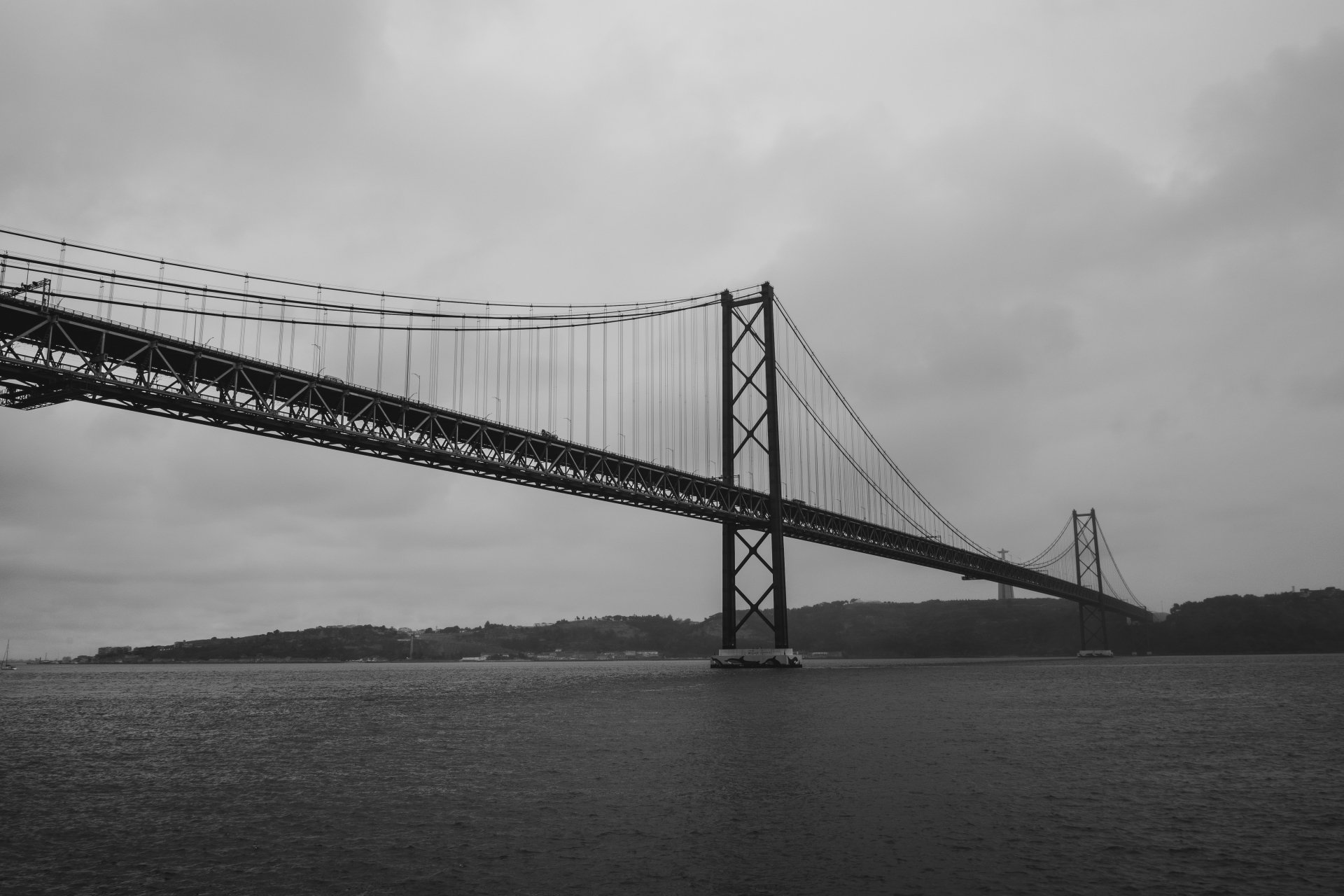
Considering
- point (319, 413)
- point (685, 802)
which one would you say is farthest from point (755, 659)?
point (685, 802)

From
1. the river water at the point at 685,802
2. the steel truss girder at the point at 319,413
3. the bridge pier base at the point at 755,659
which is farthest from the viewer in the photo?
the bridge pier base at the point at 755,659

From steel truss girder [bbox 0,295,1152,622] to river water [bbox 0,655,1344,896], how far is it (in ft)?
39.7

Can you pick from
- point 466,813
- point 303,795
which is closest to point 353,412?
point 303,795

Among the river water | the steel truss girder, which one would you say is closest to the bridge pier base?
the steel truss girder

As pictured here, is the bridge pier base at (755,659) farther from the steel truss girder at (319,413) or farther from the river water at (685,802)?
the river water at (685,802)

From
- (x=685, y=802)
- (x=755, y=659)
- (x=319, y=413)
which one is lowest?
(x=685, y=802)

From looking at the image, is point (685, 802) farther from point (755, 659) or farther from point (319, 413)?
point (755, 659)

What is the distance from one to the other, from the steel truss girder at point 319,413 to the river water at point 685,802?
12090mm

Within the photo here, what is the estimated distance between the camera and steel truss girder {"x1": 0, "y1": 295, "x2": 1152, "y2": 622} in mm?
Answer: 32625

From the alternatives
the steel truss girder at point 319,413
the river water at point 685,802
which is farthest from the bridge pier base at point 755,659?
the river water at point 685,802

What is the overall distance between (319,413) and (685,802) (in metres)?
30.9

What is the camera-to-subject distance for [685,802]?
16.6 meters

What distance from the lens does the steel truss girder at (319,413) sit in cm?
3262

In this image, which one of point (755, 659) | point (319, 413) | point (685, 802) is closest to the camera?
point (685, 802)
